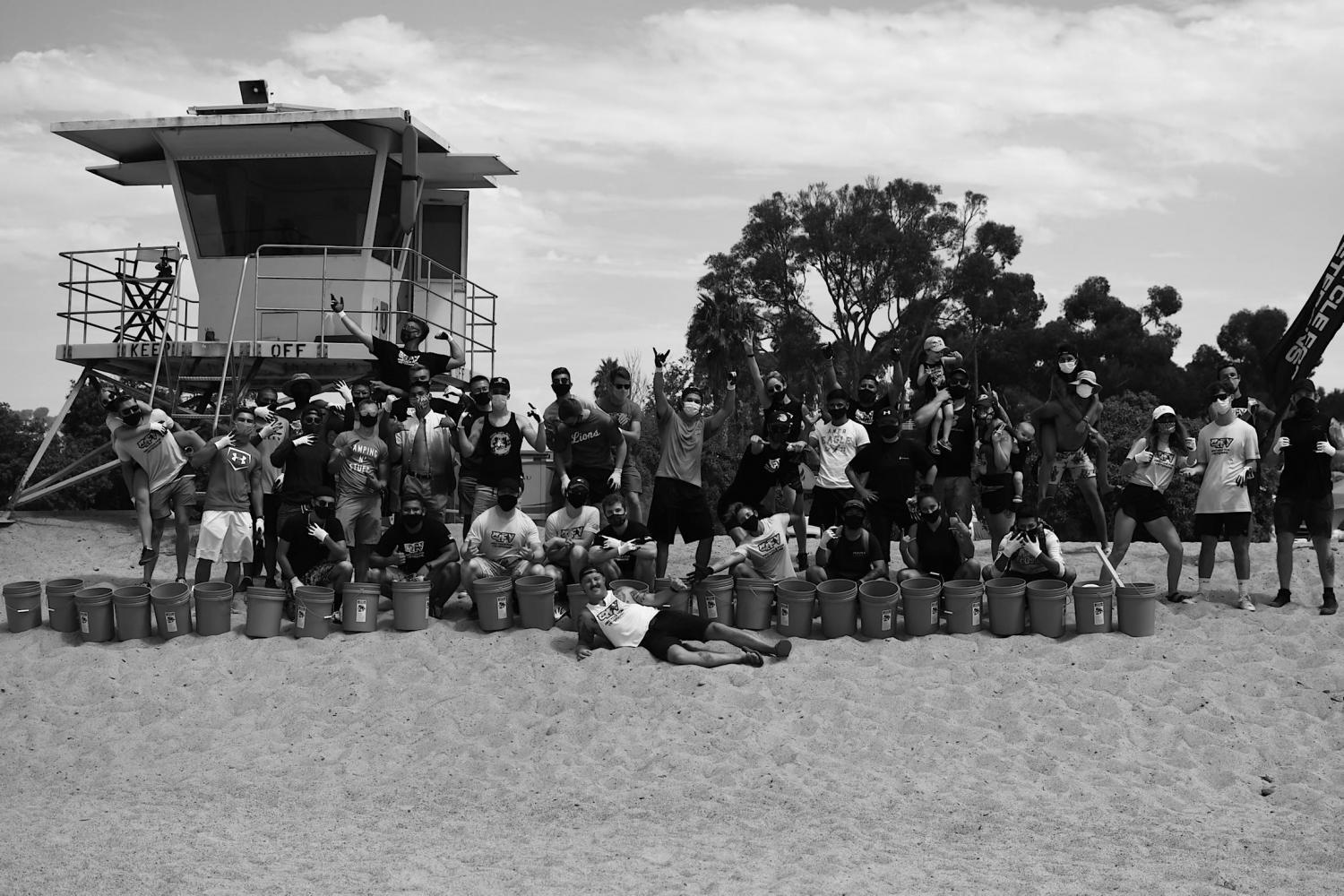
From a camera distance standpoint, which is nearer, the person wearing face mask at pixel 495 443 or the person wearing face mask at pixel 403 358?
the person wearing face mask at pixel 495 443

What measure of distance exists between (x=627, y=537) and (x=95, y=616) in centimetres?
465

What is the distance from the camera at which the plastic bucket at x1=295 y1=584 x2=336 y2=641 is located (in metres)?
10.6

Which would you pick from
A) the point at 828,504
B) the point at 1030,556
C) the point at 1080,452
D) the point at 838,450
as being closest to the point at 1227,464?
the point at 1080,452

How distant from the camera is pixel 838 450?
11.3 metres

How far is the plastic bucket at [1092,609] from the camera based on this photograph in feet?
33.1

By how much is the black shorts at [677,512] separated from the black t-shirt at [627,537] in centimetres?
37

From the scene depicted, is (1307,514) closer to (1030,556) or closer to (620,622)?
(1030,556)

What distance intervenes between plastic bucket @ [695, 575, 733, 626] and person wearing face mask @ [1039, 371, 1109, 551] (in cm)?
331

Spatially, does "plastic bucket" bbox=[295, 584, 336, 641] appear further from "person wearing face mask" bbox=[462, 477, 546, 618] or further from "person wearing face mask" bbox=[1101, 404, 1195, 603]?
"person wearing face mask" bbox=[1101, 404, 1195, 603]

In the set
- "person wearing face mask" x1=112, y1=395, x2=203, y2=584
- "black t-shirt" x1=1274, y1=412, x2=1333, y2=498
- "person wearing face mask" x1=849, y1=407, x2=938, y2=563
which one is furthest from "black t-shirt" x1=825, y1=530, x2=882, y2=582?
"person wearing face mask" x1=112, y1=395, x2=203, y2=584

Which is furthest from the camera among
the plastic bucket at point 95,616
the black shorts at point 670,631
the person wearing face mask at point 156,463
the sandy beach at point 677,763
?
the person wearing face mask at point 156,463

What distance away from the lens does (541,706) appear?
30.6 ft

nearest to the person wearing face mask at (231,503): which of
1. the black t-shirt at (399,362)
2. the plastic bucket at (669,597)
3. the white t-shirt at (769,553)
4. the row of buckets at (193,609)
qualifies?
the row of buckets at (193,609)

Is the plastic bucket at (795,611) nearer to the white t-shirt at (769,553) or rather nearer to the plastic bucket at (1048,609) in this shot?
the white t-shirt at (769,553)
